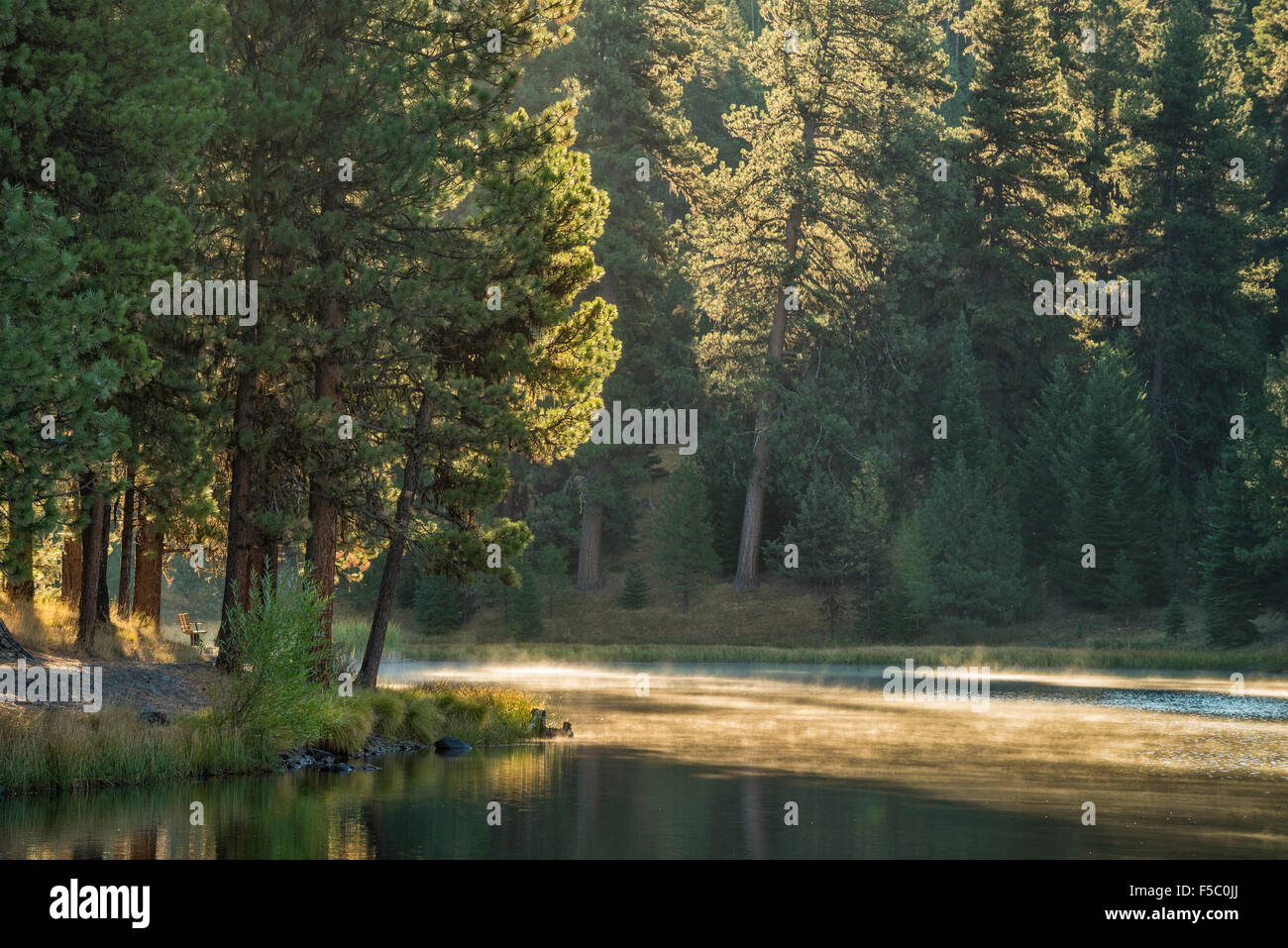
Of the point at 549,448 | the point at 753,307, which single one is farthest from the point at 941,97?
the point at 549,448

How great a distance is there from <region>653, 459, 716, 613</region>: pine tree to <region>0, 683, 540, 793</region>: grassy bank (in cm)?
3646

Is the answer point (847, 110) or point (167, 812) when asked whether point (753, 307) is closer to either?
point (847, 110)

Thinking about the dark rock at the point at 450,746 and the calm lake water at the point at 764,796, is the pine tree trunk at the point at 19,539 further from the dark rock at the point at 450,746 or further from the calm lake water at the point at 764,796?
the dark rock at the point at 450,746

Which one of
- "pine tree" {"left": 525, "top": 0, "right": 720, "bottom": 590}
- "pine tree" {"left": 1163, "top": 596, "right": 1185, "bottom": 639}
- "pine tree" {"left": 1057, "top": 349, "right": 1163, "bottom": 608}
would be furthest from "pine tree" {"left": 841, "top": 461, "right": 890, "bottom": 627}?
"pine tree" {"left": 1163, "top": 596, "right": 1185, "bottom": 639}

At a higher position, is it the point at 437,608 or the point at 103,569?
the point at 103,569

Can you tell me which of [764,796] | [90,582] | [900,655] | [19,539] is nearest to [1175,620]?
[900,655]

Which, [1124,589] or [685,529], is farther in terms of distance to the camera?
[685,529]

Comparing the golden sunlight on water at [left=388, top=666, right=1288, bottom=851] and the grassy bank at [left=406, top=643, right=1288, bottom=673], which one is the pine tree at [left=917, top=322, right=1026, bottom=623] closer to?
the grassy bank at [left=406, top=643, right=1288, bottom=673]

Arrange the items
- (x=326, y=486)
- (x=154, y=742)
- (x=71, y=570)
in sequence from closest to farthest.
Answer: (x=154, y=742) → (x=326, y=486) → (x=71, y=570)

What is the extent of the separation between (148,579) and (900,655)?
27.2 metres

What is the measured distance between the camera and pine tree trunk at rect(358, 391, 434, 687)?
26688 millimetres

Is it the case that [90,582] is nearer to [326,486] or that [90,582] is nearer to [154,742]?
[326,486]

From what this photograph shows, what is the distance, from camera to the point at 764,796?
61.8ft

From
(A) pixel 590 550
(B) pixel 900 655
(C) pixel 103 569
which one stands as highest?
(A) pixel 590 550
